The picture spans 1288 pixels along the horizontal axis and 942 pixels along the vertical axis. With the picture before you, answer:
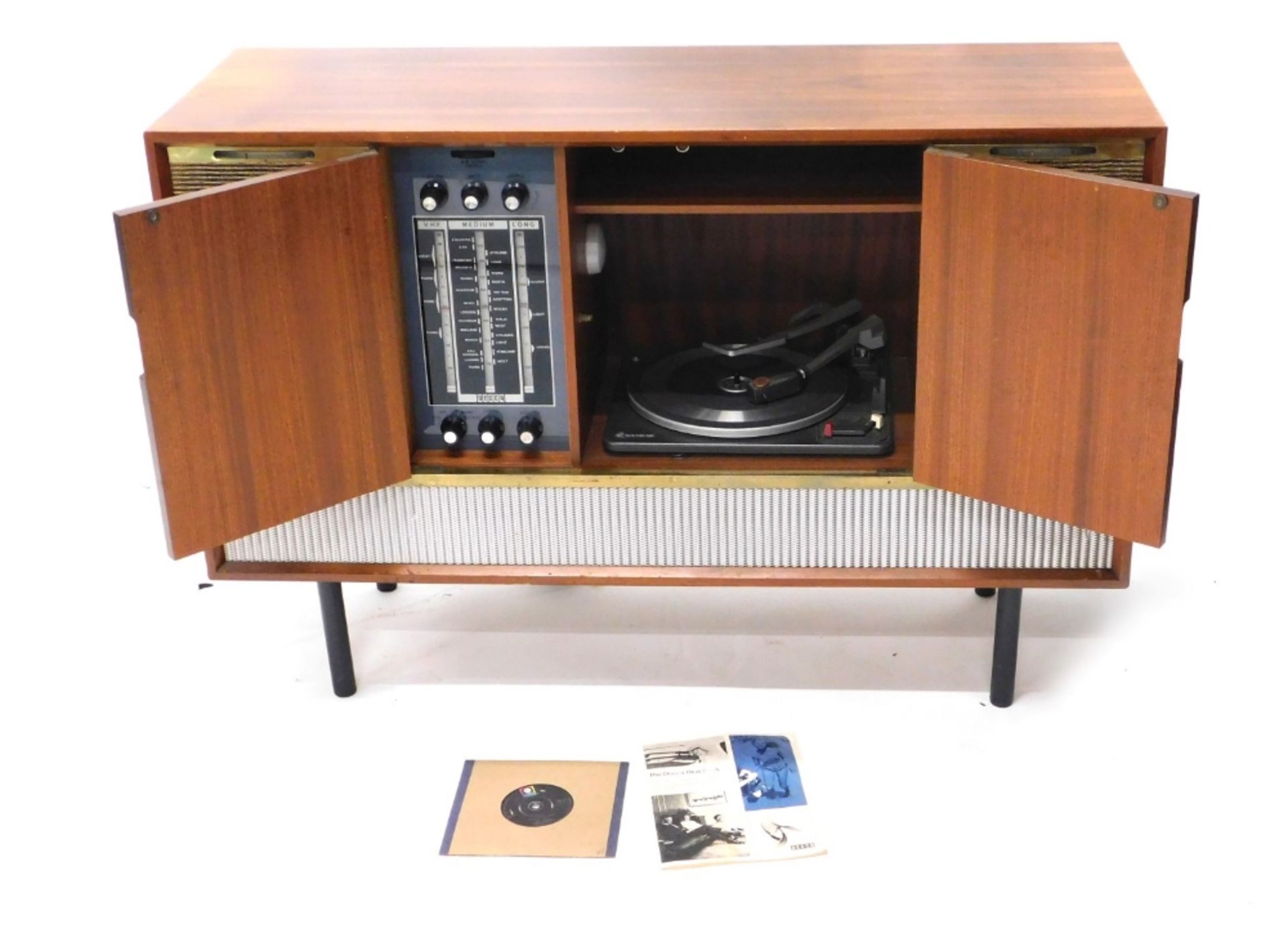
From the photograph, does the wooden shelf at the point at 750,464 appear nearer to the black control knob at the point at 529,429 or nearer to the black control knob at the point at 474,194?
the black control knob at the point at 529,429

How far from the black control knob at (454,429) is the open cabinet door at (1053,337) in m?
0.69

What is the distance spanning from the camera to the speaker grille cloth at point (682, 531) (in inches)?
113

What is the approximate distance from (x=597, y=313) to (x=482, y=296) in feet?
1.23

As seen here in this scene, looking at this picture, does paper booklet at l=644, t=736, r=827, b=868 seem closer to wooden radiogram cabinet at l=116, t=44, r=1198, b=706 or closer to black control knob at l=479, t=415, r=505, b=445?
wooden radiogram cabinet at l=116, t=44, r=1198, b=706

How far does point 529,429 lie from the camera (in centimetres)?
288

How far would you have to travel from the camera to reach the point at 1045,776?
287 cm

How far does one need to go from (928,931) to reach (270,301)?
126cm

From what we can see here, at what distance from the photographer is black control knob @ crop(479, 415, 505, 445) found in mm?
2871

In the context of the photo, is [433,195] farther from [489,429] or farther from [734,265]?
[734,265]

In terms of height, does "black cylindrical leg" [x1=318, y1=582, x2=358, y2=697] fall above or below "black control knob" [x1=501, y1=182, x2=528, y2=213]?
below

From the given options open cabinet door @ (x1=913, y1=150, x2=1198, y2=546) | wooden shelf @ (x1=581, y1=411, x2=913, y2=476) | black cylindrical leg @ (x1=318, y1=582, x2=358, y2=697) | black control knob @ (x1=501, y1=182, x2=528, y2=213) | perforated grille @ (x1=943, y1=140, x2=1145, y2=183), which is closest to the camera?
open cabinet door @ (x1=913, y1=150, x2=1198, y2=546)

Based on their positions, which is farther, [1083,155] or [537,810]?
[537,810]

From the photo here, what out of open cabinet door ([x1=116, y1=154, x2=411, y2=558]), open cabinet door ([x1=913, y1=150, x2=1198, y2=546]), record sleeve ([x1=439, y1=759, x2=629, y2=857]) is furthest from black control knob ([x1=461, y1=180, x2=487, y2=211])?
record sleeve ([x1=439, y1=759, x2=629, y2=857])

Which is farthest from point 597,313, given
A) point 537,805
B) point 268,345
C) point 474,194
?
point 537,805
